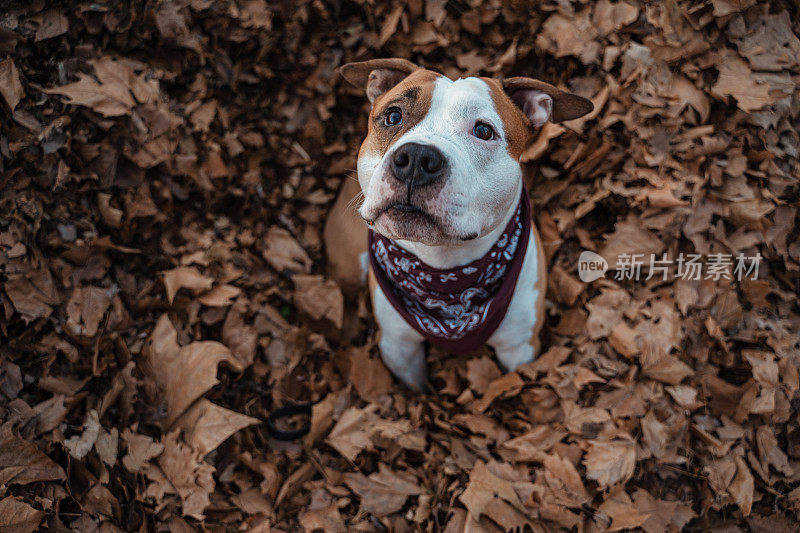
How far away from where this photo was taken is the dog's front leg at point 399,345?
3514 millimetres

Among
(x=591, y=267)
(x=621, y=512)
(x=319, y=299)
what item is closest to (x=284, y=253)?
(x=319, y=299)

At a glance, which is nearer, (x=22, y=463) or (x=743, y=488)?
(x=22, y=463)

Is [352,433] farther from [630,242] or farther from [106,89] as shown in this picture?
[106,89]

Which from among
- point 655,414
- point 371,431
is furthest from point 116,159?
point 655,414

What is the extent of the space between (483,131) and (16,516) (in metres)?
2.82

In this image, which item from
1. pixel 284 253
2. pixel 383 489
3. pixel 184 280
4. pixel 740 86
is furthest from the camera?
pixel 284 253

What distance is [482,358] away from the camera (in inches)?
151

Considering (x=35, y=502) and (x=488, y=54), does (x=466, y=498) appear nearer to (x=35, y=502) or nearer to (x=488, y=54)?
(x=35, y=502)

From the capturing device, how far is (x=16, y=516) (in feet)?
8.40

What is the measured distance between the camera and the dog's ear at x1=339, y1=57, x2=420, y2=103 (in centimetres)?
304

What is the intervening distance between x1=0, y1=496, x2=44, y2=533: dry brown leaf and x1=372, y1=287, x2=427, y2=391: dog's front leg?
2.05 meters

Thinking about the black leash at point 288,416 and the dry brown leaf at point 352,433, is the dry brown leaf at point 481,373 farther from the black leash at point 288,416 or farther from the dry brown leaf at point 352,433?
the black leash at point 288,416

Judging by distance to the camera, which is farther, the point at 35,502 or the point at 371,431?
the point at 371,431

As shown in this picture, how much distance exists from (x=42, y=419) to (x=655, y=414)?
3424mm
